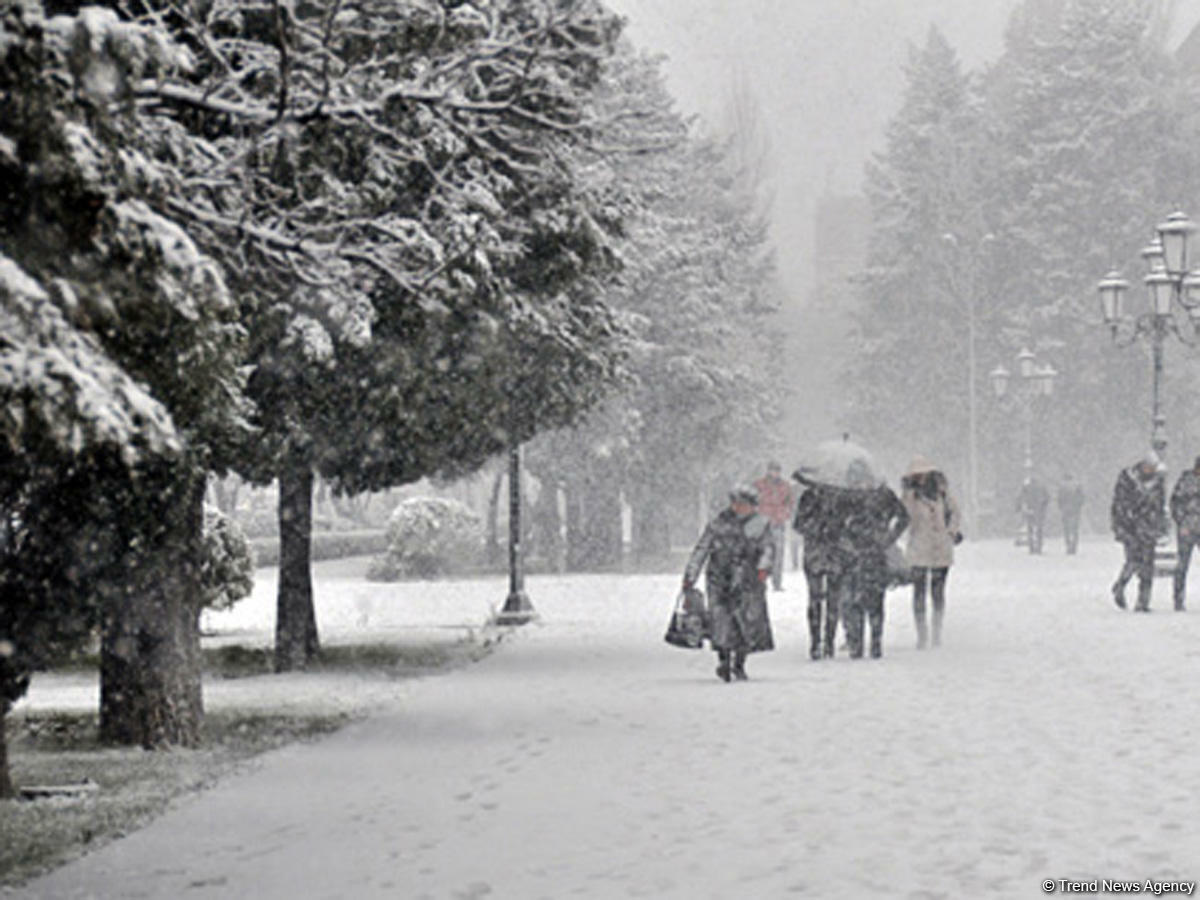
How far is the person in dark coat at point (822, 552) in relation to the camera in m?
16.8

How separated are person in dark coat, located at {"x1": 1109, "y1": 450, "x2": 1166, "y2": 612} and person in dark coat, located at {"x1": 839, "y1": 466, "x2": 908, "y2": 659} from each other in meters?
4.50

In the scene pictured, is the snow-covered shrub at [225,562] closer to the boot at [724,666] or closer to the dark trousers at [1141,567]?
the boot at [724,666]

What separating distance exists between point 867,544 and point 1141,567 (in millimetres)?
5683

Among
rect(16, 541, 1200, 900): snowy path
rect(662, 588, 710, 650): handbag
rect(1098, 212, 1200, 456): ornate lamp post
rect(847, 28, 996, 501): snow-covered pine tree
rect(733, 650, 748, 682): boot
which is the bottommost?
rect(16, 541, 1200, 900): snowy path

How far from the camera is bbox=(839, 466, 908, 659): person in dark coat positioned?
55.1 ft

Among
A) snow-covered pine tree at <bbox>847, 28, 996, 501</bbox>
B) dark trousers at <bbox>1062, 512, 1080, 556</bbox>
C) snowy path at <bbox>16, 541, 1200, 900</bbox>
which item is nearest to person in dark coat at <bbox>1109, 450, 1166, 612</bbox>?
snowy path at <bbox>16, 541, 1200, 900</bbox>

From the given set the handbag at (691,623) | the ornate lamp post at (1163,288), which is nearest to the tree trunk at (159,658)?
the handbag at (691,623)

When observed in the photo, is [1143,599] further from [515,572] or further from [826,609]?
[515,572]

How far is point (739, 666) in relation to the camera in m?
15.3

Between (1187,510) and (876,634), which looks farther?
(1187,510)

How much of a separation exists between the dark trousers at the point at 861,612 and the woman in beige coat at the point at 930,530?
0.85 meters

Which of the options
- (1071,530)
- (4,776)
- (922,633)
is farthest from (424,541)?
(4,776)

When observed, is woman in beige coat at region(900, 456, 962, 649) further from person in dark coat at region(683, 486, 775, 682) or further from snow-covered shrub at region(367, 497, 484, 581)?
snow-covered shrub at region(367, 497, 484, 581)

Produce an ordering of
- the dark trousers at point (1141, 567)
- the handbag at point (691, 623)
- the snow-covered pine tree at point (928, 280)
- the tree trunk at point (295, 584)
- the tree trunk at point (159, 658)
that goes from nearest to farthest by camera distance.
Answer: the tree trunk at point (159, 658)
the handbag at point (691, 623)
the tree trunk at point (295, 584)
the dark trousers at point (1141, 567)
the snow-covered pine tree at point (928, 280)
